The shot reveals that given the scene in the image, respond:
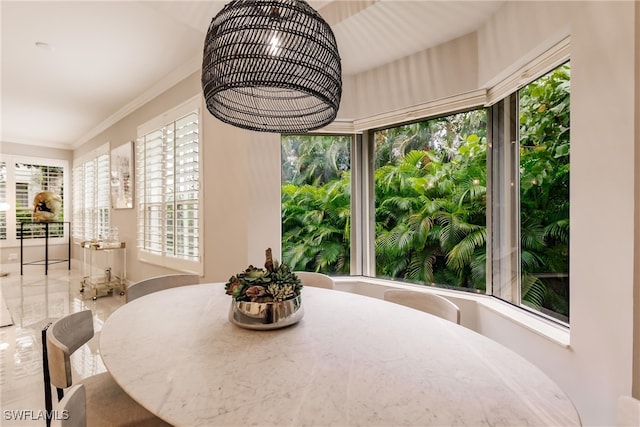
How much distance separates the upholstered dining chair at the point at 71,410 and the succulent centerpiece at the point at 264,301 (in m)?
0.51

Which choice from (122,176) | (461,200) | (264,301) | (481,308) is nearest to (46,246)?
A: (122,176)

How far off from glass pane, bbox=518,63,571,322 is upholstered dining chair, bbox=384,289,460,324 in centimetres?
64

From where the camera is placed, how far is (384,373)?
849mm

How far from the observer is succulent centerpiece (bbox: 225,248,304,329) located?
1.14 m

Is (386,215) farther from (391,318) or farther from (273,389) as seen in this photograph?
(273,389)

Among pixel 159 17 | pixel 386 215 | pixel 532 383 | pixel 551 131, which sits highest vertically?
pixel 159 17

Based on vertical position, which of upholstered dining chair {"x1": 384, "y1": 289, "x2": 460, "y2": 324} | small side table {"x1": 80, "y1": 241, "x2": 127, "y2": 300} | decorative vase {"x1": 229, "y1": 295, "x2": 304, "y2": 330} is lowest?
small side table {"x1": 80, "y1": 241, "x2": 127, "y2": 300}

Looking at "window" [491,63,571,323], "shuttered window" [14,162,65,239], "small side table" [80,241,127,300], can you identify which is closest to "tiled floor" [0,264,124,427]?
"small side table" [80,241,127,300]

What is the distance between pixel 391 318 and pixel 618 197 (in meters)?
1.01

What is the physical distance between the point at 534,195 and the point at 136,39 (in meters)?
→ 3.34

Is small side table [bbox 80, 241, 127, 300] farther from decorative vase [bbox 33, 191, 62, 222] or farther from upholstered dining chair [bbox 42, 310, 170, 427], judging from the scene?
upholstered dining chair [bbox 42, 310, 170, 427]

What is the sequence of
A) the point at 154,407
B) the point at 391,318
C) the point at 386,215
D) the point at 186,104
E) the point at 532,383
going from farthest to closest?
the point at 186,104
the point at 386,215
the point at 391,318
the point at 532,383
the point at 154,407

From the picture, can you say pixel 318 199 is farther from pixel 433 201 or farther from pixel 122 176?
pixel 122 176

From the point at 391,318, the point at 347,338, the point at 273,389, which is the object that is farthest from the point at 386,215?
the point at 273,389
